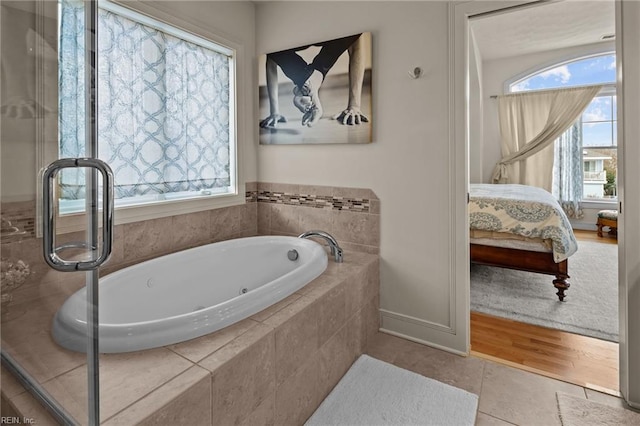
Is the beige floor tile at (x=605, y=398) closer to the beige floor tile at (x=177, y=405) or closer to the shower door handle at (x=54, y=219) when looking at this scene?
the beige floor tile at (x=177, y=405)

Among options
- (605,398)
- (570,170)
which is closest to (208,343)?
(605,398)

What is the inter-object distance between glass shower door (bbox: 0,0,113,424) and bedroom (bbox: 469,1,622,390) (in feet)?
11.4

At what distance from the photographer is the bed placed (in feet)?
9.19

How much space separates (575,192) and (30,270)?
679 centimetres

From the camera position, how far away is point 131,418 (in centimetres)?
87

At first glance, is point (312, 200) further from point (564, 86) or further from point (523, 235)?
point (564, 86)

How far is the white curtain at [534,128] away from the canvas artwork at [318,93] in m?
4.47

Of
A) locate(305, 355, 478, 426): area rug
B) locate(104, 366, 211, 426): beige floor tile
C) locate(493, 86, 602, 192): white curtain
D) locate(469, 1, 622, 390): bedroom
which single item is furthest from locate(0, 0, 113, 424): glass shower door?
locate(493, 86, 602, 192): white curtain

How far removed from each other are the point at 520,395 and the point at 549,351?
567 millimetres

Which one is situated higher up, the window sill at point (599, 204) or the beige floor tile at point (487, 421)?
the window sill at point (599, 204)

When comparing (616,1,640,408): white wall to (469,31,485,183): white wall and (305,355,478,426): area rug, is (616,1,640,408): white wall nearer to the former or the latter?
(305,355,478,426): area rug

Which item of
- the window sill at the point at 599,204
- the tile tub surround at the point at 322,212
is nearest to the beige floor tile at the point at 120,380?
the tile tub surround at the point at 322,212

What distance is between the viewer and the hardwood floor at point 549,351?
1.89 m

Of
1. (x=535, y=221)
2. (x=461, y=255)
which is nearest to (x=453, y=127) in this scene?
(x=461, y=255)
